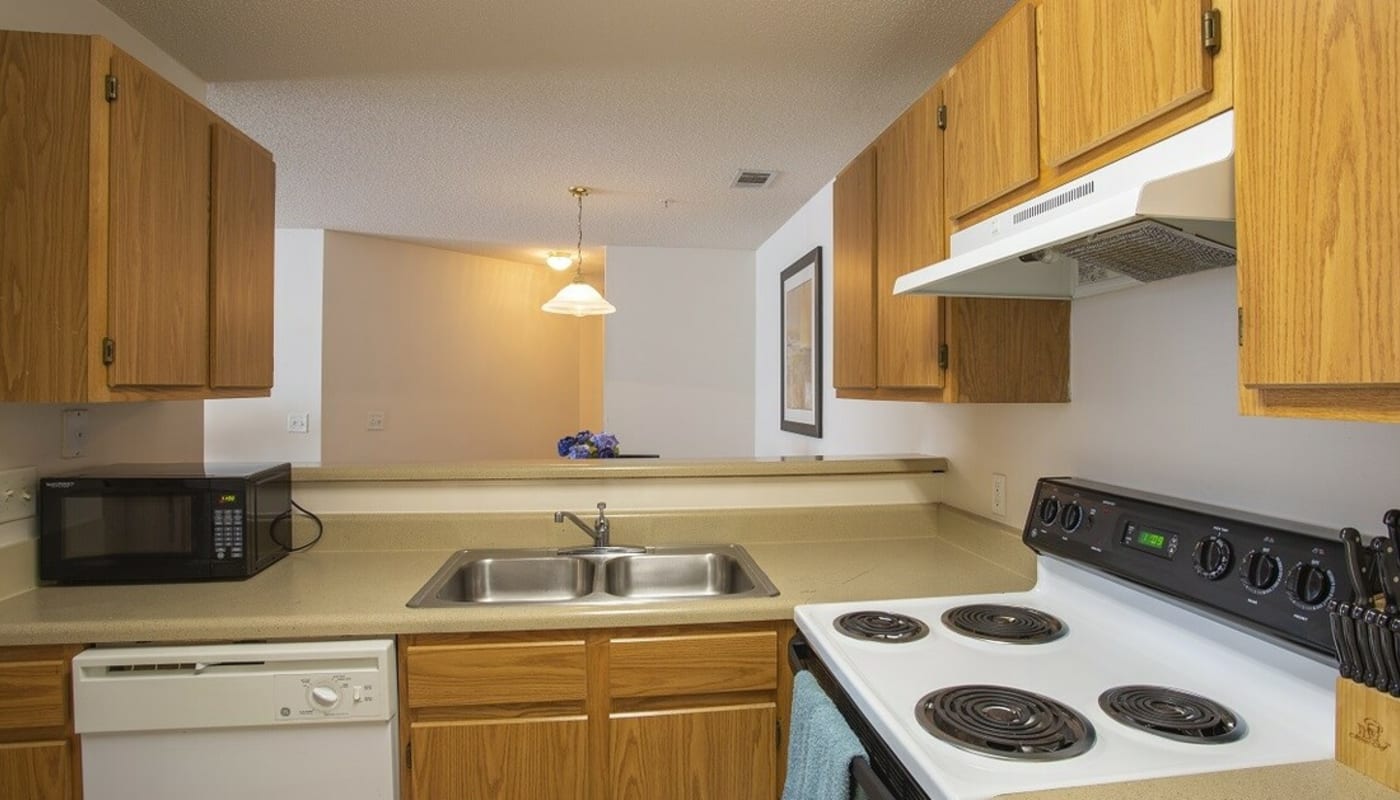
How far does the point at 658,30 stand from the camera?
1.78m

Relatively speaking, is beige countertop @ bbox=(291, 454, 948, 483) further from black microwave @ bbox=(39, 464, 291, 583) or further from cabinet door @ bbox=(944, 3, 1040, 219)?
cabinet door @ bbox=(944, 3, 1040, 219)

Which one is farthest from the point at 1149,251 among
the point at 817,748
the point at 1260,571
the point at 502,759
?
the point at 502,759

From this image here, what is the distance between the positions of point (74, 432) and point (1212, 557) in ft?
8.18

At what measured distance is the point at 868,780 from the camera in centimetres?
93

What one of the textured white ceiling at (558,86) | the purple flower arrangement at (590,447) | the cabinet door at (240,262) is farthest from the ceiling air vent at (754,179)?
the cabinet door at (240,262)

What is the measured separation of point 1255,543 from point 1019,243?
1.90 ft

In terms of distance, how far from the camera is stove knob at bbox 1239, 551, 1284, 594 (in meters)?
0.96

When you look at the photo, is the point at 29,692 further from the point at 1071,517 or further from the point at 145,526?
the point at 1071,517

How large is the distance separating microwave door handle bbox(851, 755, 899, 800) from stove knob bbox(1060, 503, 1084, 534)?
2.35 feet

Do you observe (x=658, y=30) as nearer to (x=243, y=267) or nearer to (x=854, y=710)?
(x=243, y=267)

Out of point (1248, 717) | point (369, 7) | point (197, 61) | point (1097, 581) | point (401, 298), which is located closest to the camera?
point (1248, 717)

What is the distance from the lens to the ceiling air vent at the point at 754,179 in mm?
2896

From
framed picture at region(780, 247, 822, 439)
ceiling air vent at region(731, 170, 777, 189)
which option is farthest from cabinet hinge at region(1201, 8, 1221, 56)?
framed picture at region(780, 247, 822, 439)

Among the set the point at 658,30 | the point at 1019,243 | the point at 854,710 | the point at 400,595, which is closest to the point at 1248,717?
the point at 854,710
